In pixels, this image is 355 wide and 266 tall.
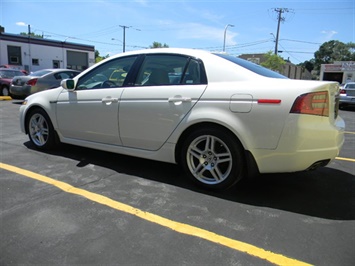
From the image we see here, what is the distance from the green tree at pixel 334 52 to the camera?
111 m

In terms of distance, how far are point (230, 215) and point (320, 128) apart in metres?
1.24

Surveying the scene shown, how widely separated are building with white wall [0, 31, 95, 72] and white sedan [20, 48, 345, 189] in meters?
39.6

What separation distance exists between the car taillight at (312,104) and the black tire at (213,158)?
0.71 meters

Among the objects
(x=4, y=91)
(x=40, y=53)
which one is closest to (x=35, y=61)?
(x=40, y=53)

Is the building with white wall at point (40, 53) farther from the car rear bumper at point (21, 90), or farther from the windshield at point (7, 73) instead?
the car rear bumper at point (21, 90)

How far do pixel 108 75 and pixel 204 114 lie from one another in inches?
68.9

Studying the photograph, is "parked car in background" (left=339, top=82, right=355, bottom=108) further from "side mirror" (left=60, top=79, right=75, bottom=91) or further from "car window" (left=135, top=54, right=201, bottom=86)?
"side mirror" (left=60, top=79, right=75, bottom=91)

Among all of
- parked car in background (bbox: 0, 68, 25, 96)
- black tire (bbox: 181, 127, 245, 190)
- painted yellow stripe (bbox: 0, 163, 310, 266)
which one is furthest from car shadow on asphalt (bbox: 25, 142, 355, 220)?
parked car in background (bbox: 0, 68, 25, 96)

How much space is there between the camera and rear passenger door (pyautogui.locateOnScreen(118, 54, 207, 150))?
364 centimetres

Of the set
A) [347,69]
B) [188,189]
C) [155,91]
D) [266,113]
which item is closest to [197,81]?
[155,91]

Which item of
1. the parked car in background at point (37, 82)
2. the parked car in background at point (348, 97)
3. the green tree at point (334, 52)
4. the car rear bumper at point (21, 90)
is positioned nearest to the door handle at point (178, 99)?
the parked car in background at point (37, 82)

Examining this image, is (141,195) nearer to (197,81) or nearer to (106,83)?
(197,81)

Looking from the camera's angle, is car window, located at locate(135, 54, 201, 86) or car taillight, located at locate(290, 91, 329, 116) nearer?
car taillight, located at locate(290, 91, 329, 116)

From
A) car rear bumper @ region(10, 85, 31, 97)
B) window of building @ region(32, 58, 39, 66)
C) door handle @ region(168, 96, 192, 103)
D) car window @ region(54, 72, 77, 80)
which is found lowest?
car rear bumper @ region(10, 85, 31, 97)
